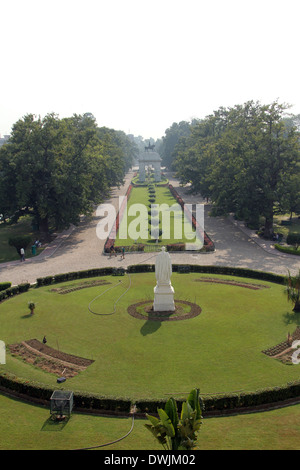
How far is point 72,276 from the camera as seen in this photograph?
31.6m

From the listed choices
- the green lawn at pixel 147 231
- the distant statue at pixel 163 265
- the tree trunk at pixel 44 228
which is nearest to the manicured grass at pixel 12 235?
the tree trunk at pixel 44 228

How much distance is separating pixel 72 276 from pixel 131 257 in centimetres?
766

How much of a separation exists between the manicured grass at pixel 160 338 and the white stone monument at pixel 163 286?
1.76 meters

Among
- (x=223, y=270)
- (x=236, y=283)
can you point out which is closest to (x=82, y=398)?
(x=236, y=283)

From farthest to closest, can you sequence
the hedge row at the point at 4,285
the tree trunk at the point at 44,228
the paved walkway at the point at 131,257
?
the tree trunk at the point at 44,228, the paved walkway at the point at 131,257, the hedge row at the point at 4,285

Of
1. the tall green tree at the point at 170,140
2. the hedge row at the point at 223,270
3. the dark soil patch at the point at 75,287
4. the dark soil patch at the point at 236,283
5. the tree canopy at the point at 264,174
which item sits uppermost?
the tall green tree at the point at 170,140

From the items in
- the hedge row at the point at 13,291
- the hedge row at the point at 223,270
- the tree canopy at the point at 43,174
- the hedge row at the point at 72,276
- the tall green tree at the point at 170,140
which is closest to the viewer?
the hedge row at the point at 13,291

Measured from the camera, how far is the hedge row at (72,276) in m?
30.2

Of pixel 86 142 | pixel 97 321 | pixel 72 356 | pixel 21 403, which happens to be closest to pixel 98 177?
pixel 86 142

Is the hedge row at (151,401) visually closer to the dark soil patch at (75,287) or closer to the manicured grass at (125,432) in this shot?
the manicured grass at (125,432)

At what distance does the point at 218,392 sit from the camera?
1496 centimetres

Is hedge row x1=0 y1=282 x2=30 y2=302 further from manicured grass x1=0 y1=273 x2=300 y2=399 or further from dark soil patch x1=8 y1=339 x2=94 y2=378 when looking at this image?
dark soil patch x1=8 y1=339 x2=94 y2=378

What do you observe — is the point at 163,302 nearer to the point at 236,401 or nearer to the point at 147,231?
the point at 236,401

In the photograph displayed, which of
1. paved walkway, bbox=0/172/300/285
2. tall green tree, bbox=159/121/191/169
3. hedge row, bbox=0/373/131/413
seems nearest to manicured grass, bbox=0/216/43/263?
paved walkway, bbox=0/172/300/285
